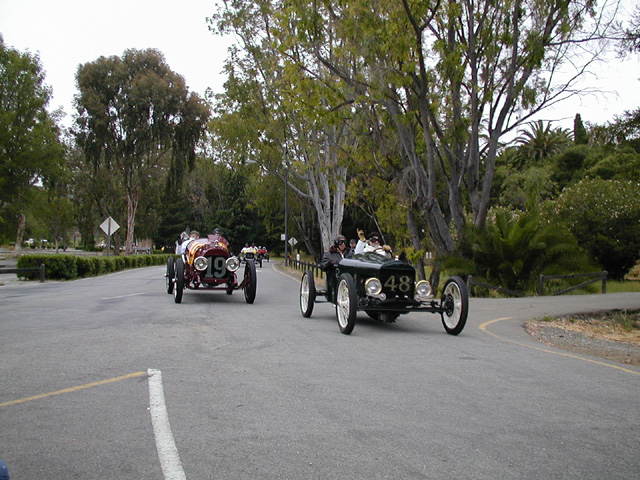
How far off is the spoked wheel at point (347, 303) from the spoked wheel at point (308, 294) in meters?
1.60

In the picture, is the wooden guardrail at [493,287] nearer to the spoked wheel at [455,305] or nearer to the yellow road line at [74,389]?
the spoked wheel at [455,305]

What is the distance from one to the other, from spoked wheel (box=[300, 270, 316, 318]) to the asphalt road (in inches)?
75.5

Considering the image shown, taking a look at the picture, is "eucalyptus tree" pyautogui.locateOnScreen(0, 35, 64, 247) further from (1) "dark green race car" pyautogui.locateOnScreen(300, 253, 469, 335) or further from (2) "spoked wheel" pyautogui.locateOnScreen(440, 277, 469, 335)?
(2) "spoked wheel" pyautogui.locateOnScreen(440, 277, 469, 335)

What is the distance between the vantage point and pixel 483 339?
400 inches

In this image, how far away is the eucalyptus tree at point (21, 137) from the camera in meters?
39.0

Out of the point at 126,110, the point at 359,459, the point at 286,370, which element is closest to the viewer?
the point at 359,459

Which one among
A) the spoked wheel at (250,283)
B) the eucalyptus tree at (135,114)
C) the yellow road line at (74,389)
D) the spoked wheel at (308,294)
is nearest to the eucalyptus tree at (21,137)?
the eucalyptus tree at (135,114)

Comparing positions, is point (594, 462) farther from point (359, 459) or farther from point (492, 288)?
point (492, 288)

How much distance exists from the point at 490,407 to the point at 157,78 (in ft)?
150

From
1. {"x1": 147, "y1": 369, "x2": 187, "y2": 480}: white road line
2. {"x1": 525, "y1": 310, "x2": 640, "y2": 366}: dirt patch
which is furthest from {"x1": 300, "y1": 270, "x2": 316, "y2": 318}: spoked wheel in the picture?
{"x1": 147, "y1": 369, "x2": 187, "y2": 480}: white road line

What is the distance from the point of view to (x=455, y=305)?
408 inches

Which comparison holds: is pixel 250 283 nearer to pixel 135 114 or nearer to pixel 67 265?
pixel 67 265

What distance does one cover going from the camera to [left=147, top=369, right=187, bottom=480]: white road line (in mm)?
3951

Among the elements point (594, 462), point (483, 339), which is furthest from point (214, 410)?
point (483, 339)
